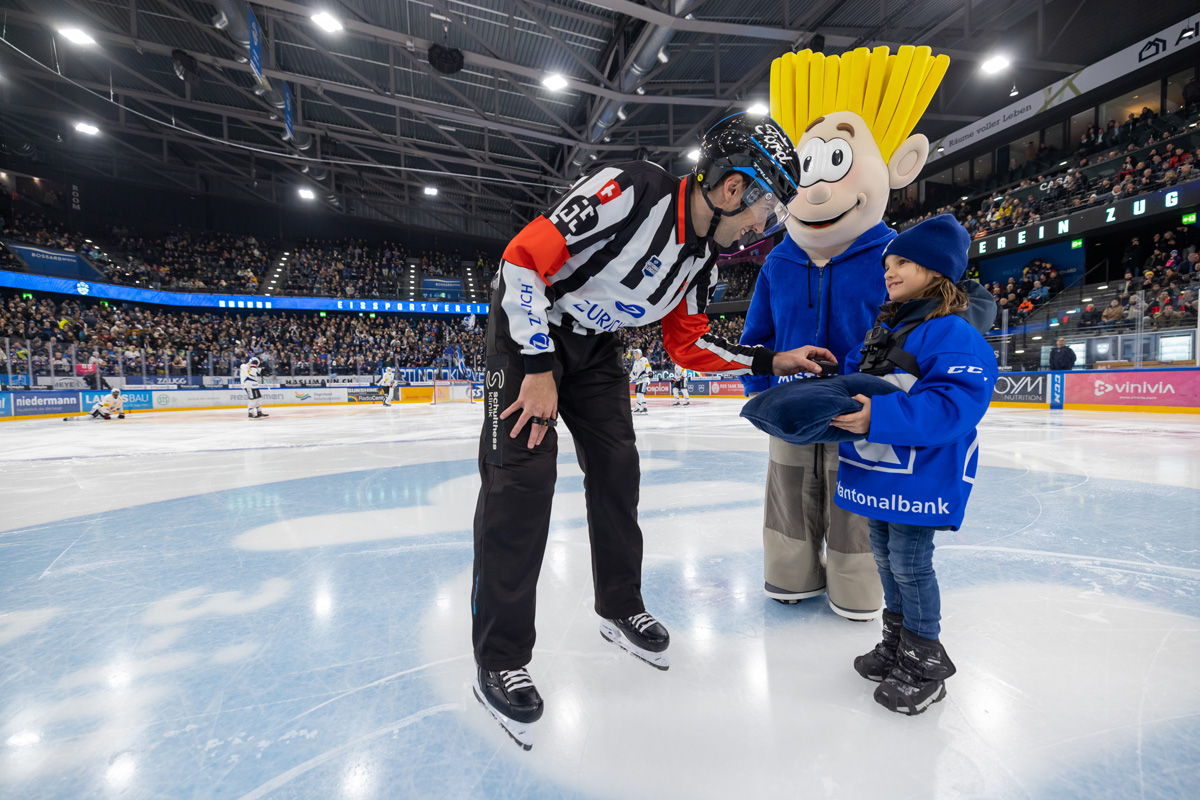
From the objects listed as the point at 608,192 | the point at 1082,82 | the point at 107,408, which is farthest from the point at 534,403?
the point at 1082,82

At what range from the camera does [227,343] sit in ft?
73.2

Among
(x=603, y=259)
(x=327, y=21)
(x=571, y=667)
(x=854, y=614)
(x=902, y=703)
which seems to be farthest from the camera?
(x=327, y=21)

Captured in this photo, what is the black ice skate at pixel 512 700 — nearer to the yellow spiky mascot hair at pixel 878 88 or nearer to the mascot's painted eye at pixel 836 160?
the mascot's painted eye at pixel 836 160

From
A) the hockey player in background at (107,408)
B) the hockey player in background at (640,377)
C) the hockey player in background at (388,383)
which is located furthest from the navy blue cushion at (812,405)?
the hockey player in background at (388,383)

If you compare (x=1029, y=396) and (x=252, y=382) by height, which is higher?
(x=252, y=382)

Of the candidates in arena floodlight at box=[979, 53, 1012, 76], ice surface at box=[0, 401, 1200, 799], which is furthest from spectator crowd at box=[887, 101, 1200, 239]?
ice surface at box=[0, 401, 1200, 799]

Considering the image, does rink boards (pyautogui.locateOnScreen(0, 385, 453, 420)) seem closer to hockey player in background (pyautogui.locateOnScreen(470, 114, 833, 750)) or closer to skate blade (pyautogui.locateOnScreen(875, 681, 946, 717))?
hockey player in background (pyautogui.locateOnScreen(470, 114, 833, 750))

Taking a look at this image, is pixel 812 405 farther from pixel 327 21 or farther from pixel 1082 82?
pixel 1082 82

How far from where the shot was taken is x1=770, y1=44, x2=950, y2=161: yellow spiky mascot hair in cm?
192

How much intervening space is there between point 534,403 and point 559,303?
0.97 feet

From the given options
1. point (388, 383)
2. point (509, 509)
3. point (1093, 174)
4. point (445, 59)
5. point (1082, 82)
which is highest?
point (1082, 82)

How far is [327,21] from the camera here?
998 centimetres

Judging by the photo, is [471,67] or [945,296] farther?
[471,67]

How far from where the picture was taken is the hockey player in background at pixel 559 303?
123cm
